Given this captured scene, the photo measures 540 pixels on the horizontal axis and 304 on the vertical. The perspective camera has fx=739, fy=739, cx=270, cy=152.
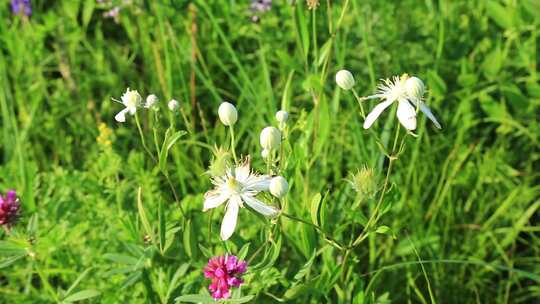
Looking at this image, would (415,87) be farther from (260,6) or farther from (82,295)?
(260,6)

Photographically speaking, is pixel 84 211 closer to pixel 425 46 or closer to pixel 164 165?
pixel 164 165

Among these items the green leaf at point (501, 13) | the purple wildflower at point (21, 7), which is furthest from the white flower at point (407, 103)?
the purple wildflower at point (21, 7)

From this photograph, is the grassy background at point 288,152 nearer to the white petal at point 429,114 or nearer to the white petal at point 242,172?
the white petal at point 242,172

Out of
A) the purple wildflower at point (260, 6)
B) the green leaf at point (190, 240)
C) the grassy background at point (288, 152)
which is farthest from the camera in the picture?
the purple wildflower at point (260, 6)

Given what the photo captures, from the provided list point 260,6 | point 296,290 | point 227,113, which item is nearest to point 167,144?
point 227,113

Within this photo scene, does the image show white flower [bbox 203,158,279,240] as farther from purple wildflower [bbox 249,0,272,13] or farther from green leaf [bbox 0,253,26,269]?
purple wildflower [bbox 249,0,272,13]

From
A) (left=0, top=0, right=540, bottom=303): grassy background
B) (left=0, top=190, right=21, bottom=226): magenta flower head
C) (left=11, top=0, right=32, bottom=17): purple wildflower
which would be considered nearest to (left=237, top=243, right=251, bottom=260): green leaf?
(left=0, top=0, right=540, bottom=303): grassy background

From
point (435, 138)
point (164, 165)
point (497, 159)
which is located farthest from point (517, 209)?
point (164, 165)
